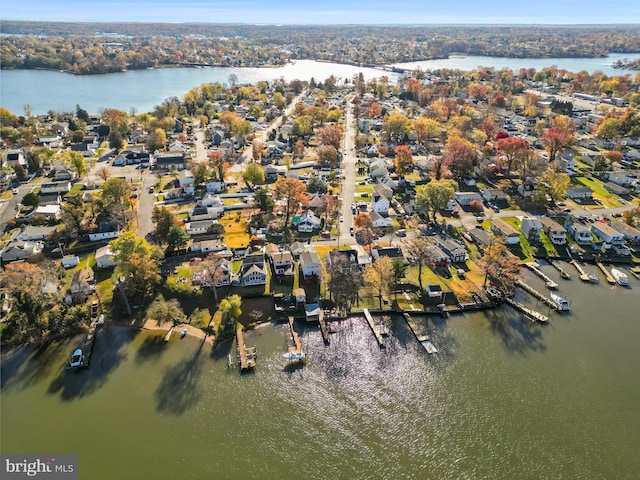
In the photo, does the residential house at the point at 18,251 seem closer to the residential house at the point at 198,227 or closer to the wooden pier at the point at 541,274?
the residential house at the point at 198,227

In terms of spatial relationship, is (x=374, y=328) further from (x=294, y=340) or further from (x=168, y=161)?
(x=168, y=161)

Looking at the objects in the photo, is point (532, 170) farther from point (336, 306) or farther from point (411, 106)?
point (411, 106)

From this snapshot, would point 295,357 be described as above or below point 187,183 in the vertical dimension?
below

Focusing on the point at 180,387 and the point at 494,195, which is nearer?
the point at 180,387

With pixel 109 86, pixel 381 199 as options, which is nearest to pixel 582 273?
pixel 381 199

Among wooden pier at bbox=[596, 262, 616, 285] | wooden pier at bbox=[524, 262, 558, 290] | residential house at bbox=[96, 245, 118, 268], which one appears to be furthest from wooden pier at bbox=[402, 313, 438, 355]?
residential house at bbox=[96, 245, 118, 268]
